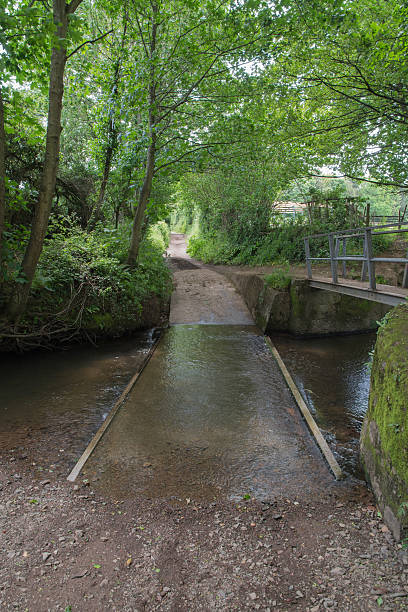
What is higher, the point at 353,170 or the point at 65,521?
the point at 353,170

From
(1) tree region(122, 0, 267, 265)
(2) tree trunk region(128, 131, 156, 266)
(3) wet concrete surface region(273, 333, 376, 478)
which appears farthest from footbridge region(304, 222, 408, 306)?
(2) tree trunk region(128, 131, 156, 266)

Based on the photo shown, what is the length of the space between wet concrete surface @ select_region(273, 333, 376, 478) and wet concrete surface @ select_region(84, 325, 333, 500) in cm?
37

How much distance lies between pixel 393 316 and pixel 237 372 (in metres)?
3.31

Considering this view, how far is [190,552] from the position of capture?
276 cm

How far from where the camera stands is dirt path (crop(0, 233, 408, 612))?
2.33 meters

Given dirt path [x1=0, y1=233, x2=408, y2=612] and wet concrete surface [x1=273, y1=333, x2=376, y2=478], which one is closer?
dirt path [x1=0, y1=233, x2=408, y2=612]

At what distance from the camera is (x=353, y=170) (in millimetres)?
14047

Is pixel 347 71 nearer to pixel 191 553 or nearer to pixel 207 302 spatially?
pixel 207 302

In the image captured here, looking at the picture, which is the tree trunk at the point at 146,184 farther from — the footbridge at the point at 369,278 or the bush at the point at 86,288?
the footbridge at the point at 369,278

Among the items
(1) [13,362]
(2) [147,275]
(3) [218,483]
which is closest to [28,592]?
(3) [218,483]

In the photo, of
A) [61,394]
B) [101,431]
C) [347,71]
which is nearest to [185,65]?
[347,71]

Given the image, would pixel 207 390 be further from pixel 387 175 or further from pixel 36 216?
Answer: pixel 387 175

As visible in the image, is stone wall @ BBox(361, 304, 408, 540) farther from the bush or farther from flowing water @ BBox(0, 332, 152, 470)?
the bush

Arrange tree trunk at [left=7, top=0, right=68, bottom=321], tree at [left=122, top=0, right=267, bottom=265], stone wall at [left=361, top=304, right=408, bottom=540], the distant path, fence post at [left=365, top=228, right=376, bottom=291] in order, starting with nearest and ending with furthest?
stone wall at [left=361, top=304, right=408, bottom=540], tree trunk at [left=7, top=0, right=68, bottom=321], fence post at [left=365, top=228, right=376, bottom=291], tree at [left=122, top=0, right=267, bottom=265], the distant path
